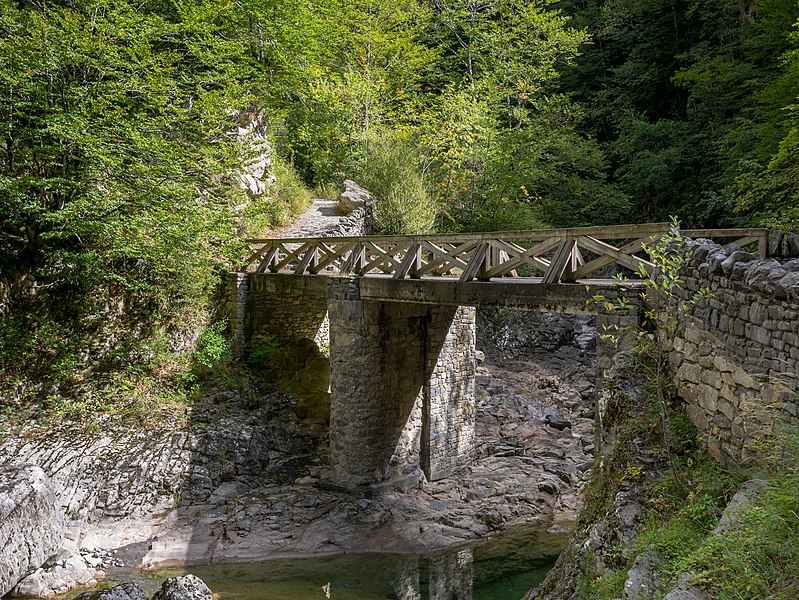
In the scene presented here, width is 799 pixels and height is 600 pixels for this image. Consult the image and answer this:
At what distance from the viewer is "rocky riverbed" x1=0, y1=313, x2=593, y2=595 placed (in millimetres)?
8438

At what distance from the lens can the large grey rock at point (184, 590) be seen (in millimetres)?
6512

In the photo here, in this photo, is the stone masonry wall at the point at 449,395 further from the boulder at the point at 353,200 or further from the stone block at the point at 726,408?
the stone block at the point at 726,408

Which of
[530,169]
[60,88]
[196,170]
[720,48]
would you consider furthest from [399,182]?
[720,48]

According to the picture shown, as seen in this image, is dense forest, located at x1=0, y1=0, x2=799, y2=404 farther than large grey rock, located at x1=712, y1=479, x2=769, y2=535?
Yes

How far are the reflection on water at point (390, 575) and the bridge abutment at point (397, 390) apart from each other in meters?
1.81

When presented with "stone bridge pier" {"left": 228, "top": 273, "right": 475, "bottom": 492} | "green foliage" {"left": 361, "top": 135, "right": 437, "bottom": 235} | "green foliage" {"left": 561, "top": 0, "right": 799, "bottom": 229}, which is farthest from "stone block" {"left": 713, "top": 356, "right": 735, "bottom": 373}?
"green foliage" {"left": 361, "top": 135, "right": 437, "bottom": 235}

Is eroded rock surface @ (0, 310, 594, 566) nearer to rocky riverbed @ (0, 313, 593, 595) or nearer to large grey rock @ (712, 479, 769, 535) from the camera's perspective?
rocky riverbed @ (0, 313, 593, 595)

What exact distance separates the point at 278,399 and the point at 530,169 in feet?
34.6

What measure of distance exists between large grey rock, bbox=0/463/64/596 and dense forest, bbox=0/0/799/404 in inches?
90.5

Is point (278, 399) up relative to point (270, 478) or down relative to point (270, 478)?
up

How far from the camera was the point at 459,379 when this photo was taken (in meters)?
11.5

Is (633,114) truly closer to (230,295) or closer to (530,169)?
(530,169)

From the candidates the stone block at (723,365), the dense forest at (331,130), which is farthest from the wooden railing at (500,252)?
the dense forest at (331,130)

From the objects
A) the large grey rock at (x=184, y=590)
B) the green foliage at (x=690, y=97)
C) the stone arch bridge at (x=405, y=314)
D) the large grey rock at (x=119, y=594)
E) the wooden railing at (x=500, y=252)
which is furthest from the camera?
the green foliage at (x=690, y=97)
